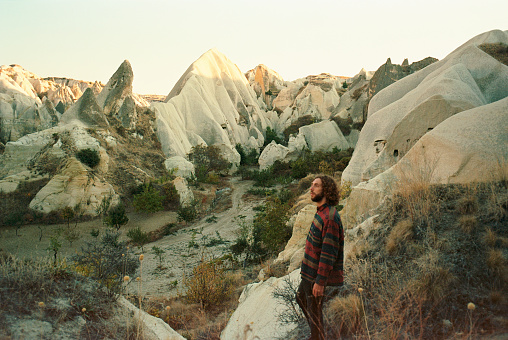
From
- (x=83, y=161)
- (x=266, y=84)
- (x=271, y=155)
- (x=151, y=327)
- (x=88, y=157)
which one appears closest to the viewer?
(x=151, y=327)

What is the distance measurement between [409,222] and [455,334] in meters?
1.33

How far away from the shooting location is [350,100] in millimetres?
37562

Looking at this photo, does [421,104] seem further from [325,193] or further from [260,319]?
[260,319]

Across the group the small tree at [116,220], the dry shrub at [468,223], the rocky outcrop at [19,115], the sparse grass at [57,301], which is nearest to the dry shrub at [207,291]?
the sparse grass at [57,301]

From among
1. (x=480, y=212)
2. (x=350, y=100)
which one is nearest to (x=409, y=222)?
(x=480, y=212)

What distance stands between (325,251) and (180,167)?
21067mm

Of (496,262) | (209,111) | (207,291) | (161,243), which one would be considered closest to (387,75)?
(209,111)

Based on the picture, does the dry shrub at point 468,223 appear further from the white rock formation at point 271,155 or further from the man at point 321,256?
the white rock formation at point 271,155

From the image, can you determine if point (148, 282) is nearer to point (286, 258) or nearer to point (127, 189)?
point (286, 258)

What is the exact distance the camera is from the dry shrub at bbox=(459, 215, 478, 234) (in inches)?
125

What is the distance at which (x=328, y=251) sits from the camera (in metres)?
2.58

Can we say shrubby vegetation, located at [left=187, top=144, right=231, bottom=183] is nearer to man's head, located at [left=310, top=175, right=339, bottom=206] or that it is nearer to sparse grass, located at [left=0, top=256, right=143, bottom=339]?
sparse grass, located at [left=0, top=256, right=143, bottom=339]

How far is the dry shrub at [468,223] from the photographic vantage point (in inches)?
125

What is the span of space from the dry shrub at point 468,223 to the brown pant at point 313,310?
66.4 inches
